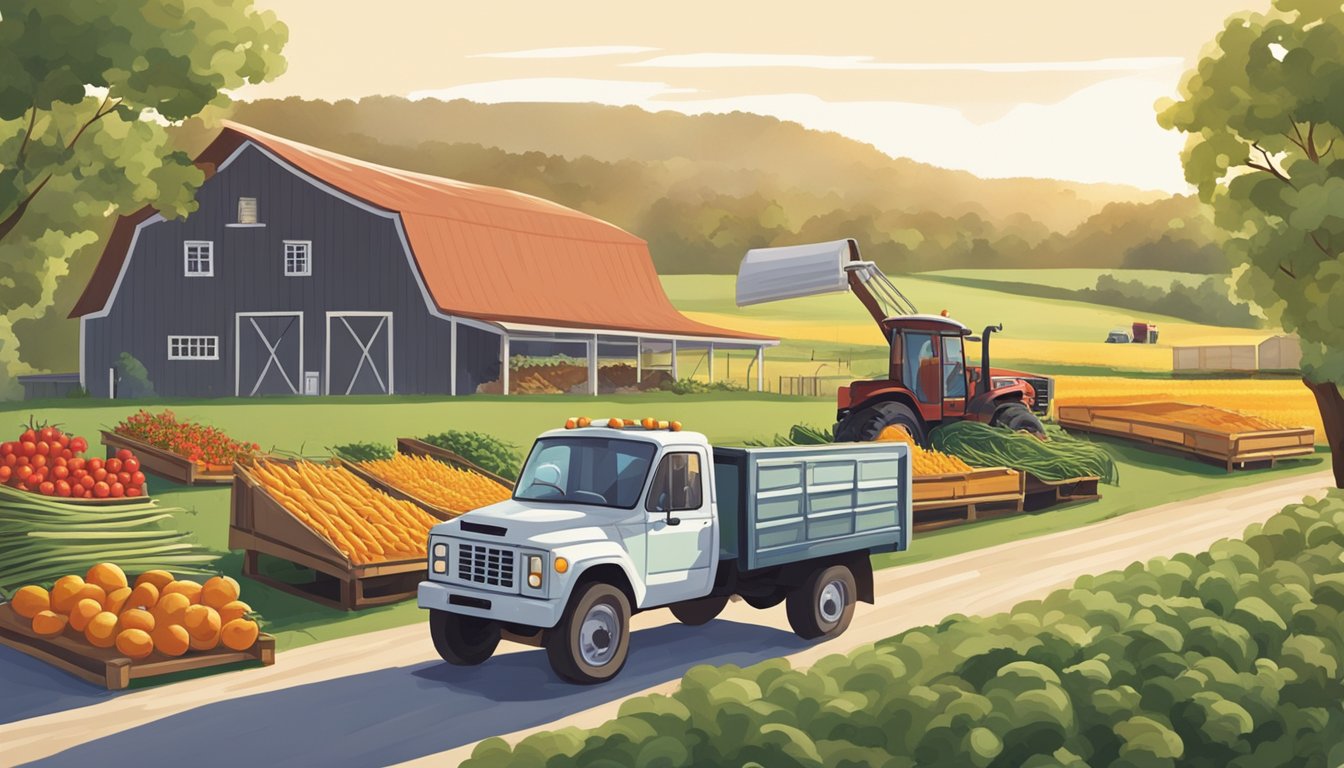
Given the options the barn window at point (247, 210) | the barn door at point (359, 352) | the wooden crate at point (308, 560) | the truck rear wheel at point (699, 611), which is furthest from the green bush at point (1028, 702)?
the barn window at point (247, 210)

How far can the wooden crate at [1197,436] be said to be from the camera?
31141 millimetres

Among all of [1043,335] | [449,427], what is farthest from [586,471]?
[1043,335]

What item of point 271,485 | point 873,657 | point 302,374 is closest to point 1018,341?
point 302,374

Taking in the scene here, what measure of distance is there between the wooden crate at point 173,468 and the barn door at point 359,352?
17.4m

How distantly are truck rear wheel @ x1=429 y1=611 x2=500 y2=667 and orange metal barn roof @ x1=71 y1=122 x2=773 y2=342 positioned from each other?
25.0 m

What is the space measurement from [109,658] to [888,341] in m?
16.4

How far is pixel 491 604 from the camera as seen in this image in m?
10.3

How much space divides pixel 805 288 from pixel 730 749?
19.7m

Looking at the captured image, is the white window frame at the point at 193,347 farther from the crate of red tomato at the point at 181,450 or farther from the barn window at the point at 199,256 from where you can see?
the crate of red tomato at the point at 181,450

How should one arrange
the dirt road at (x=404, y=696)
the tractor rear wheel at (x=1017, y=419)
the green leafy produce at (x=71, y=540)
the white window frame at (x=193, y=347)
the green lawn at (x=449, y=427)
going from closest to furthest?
1. the dirt road at (x=404, y=696)
2. the green leafy produce at (x=71, y=540)
3. the green lawn at (x=449, y=427)
4. the tractor rear wheel at (x=1017, y=419)
5. the white window frame at (x=193, y=347)

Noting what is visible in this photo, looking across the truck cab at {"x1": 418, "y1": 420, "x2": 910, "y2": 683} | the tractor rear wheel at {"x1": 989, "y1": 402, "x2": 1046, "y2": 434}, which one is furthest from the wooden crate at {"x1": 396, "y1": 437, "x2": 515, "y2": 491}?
the tractor rear wheel at {"x1": 989, "y1": 402, "x2": 1046, "y2": 434}

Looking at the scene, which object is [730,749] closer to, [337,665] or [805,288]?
[337,665]

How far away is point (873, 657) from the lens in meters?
6.09

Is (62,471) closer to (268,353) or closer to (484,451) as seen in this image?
(484,451)
